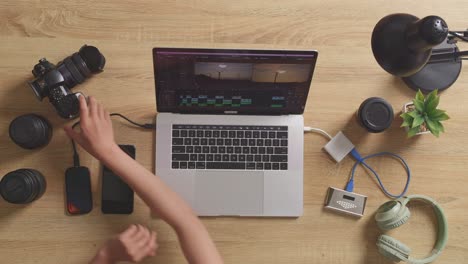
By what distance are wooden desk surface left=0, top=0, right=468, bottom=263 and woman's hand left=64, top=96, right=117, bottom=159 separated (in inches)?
3.6

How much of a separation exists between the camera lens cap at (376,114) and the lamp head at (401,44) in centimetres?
16

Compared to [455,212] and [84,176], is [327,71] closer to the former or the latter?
[455,212]

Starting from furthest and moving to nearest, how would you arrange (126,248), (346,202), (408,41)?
(346,202), (126,248), (408,41)

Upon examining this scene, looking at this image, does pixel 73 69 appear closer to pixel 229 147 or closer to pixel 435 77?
pixel 229 147

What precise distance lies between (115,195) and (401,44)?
2.30ft

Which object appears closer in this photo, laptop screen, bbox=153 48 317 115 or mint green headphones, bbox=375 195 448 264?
laptop screen, bbox=153 48 317 115

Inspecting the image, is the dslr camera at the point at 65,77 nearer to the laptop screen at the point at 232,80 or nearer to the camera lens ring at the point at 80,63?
the camera lens ring at the point at 80,63

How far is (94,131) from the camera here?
95 centimetres

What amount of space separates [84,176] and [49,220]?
5.0 inches

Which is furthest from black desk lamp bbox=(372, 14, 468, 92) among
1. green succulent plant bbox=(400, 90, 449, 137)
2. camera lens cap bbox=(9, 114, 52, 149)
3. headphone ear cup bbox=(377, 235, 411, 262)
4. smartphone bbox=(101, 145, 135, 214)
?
camera lens cap bbox=(9, 114, 52, 149)

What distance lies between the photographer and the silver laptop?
102 centimetres

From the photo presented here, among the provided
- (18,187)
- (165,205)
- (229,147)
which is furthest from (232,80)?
(18,187)

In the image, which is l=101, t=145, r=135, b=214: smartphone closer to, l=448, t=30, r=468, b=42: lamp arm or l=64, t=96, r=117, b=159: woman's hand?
l=64, t=96, r=117, b=159: woman's hand

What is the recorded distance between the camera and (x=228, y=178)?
3.39 feet
